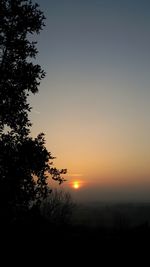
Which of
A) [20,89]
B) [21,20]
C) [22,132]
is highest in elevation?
[21,20]

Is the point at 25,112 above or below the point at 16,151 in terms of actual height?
above

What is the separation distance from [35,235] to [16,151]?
5.98 m

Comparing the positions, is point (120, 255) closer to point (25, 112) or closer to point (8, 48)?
point (25, 112)

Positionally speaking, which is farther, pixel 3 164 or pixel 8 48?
pixel 8 48

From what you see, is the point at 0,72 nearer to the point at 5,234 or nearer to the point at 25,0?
the point at 25,0

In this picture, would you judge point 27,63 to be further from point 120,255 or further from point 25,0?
point 120,255

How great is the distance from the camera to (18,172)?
21859 millimetres

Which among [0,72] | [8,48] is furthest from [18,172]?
[8,48]

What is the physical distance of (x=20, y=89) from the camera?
76.3 feet

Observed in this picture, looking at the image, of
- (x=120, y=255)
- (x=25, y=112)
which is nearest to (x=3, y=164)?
(x=25, y=112)

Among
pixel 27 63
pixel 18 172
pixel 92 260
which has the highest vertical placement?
pixel 27 63

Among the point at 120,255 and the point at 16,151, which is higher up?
the point at 16,151

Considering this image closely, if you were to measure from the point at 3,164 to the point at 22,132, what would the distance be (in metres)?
2.28

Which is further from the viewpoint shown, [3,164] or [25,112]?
[25,112]
